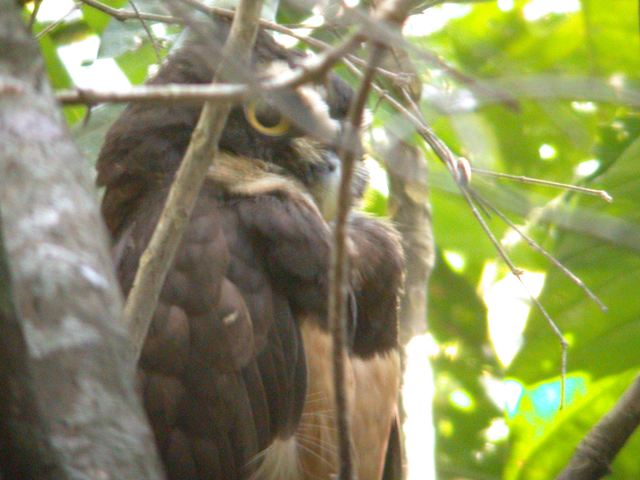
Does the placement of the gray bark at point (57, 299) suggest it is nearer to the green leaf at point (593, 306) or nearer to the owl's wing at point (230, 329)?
the owl's wing at point (230, 329)

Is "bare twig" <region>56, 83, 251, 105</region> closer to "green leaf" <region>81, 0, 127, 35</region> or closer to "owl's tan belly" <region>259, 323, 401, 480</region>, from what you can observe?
"owl's tan belly" <region>259, 323, 401, 480</region>

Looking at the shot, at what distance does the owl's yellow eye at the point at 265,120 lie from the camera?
2.84 metres

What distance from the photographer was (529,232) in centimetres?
336

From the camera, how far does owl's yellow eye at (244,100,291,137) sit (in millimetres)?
2844

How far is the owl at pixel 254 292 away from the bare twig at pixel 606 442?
1.77 ft

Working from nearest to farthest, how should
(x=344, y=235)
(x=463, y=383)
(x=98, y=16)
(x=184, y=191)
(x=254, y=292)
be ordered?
1. (x=344, y=235)
2. (x=184, y=191)
3. (x=254, y=292)
4. (x=98, y=16)
5. (x=463, y=383)

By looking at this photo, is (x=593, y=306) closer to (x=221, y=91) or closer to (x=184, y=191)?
(x=184, y=191)

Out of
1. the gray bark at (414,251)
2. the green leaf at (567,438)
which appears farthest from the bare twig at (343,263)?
the green leaf at (567,438)

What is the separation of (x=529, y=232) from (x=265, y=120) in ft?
3.07

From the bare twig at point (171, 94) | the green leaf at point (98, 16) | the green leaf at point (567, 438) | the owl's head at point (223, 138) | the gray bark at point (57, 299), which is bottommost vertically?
the green leaf at point (567, 438)

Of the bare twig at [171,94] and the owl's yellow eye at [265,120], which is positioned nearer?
→ the bare twig at [171,94]

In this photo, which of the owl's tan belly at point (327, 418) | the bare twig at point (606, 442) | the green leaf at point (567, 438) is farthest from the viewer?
the green leaf at point (567, 438)

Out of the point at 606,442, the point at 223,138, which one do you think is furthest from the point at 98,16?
the point at 606,442

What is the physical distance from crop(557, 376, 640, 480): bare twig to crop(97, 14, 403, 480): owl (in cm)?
54
